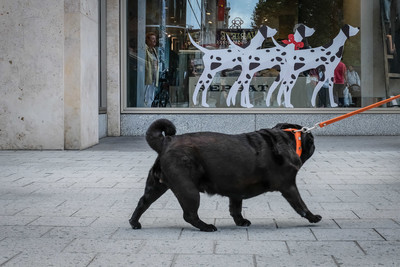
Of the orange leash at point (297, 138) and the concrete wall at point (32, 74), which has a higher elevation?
the concrete wall at point (32, 74)

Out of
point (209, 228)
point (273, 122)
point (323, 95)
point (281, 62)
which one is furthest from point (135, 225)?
point (323, 95)

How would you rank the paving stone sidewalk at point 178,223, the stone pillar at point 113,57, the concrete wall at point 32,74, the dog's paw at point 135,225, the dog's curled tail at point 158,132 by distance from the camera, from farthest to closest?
the stone pillar at point 113,57, the concrete wall at point 32,74, the dog's paw at point 135,225, the dog's curled tail at point 158,132, the paving stone sidewalk at point 178,223

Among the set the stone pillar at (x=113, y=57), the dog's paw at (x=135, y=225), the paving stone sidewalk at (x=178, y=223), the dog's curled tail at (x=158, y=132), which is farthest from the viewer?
the stone pillar at (x=113, y=57)

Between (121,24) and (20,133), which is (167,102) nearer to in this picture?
(121,24)

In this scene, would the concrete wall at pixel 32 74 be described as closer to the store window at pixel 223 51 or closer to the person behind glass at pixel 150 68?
the store window at pixel 223 51

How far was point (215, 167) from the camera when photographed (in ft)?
15.4

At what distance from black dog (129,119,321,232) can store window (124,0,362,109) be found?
9.29 metres

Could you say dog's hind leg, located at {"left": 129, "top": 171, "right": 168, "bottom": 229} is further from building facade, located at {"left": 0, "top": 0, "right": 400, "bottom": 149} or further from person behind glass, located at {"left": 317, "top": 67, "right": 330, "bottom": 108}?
person behind glass, located at {"left": 317, "top": 67, "right": 330, "bottom": 108}

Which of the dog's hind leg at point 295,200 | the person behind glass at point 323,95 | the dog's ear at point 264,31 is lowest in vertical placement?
the dog's hind leg at point 295,200

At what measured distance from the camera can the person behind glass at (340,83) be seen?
14.1 meters

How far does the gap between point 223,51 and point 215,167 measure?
382 inches

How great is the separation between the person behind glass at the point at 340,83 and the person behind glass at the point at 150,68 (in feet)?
13.7

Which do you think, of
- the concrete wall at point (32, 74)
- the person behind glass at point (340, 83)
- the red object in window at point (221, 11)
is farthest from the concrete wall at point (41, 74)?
the person behind glass at point (340, 83)

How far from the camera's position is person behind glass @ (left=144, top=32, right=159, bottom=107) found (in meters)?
14.2
